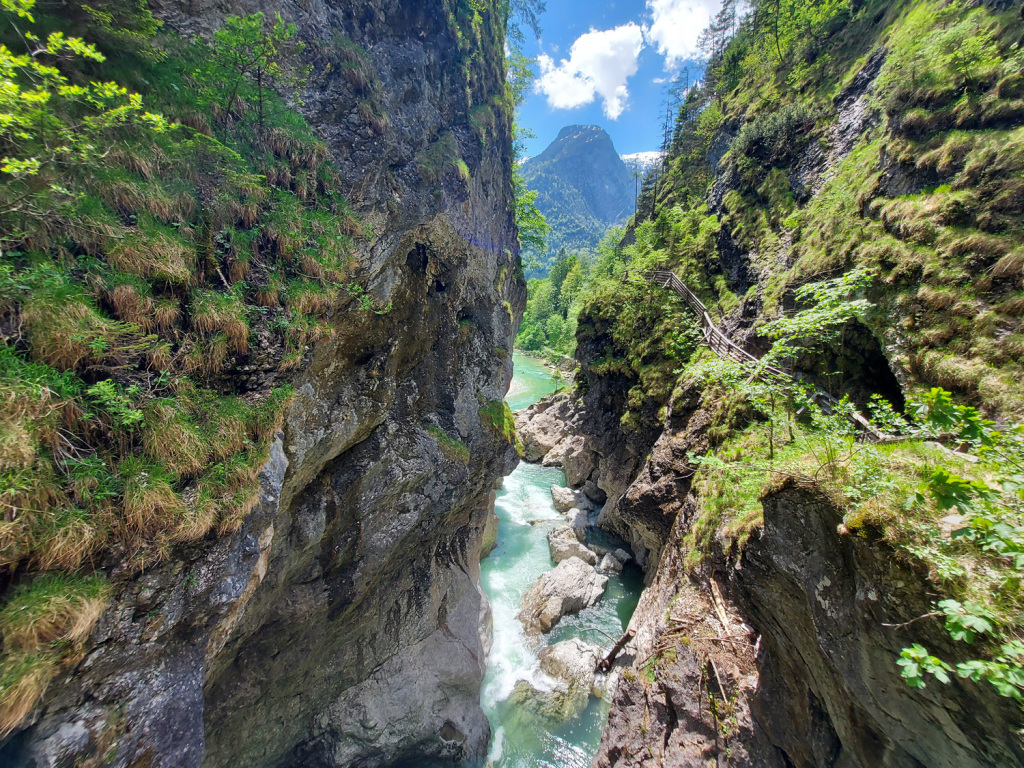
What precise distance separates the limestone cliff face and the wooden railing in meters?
6.47

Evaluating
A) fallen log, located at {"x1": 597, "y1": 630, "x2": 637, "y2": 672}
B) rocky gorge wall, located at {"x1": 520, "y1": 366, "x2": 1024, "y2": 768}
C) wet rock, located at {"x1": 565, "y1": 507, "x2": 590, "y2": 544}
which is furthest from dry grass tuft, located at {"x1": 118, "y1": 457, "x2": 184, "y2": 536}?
wet rock, located at {"x1": 565, "y1": 507, "x2": 590, "y2": 544}

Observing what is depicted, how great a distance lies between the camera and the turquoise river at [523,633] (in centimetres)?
930

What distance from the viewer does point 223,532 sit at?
4.43m

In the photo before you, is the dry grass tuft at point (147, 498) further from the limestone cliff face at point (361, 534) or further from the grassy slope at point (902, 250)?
the grassy slope at point (902, 250)

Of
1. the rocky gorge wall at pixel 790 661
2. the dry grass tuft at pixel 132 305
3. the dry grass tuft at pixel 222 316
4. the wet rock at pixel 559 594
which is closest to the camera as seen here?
the rocky gorge wall at pixel 790 661

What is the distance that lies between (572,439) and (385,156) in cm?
1831

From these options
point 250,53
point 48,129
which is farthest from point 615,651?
point 250,53

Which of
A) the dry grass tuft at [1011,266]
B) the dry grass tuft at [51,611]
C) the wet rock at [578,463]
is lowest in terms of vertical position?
the wet rock at [578,463]

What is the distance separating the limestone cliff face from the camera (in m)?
3.85

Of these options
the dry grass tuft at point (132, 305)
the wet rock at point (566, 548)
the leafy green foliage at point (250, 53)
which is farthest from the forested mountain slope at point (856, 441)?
the leafy green foliage at point (250, 53)

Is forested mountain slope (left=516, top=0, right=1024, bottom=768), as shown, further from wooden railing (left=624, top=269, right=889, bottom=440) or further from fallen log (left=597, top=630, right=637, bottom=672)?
fallen log (left=597, top=630, right=637, bottom=672)

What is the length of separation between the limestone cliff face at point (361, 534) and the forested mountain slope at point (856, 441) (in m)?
5.26

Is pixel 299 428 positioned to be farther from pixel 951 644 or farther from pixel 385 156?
pixel 951 644

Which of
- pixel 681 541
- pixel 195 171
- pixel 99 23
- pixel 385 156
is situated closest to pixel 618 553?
pixel 681 541
